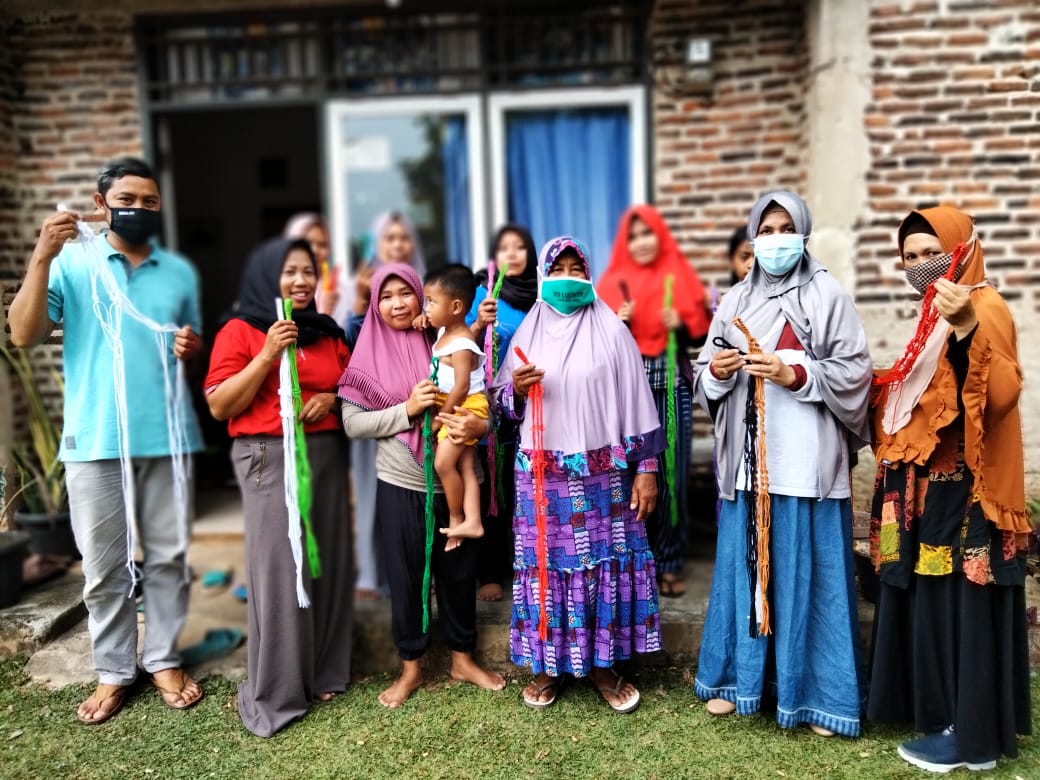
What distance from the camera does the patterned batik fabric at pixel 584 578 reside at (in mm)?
2869

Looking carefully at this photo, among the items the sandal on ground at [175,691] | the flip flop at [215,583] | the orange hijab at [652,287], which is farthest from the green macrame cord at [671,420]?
the flip flop at [215,583]

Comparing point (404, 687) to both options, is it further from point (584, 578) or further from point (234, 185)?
point (234, 185)

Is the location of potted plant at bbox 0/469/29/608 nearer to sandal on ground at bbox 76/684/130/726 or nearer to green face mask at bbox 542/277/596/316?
sandal on ground at bbox 76/684/130/726

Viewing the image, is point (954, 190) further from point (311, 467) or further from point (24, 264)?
point (24, 264)

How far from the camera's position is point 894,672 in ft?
8.99

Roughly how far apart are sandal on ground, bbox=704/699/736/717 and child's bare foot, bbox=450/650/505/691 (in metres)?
0.81

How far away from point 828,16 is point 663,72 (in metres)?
0.97

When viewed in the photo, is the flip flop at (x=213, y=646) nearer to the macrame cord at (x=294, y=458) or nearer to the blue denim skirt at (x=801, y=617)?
the macrame cord at (x=294, y=458)

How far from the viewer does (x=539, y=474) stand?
2.84 metres

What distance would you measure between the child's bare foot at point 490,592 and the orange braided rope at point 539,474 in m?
0.69

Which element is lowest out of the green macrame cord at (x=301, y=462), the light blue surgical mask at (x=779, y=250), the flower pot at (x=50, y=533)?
the flower pot at (x=50, y=533)

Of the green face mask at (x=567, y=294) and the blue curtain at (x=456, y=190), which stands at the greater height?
the blue curtain at (x=456, y=190)

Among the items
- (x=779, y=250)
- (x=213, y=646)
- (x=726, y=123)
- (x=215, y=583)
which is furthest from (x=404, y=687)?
(x=726, y=123)

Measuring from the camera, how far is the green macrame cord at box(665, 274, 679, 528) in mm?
3492
